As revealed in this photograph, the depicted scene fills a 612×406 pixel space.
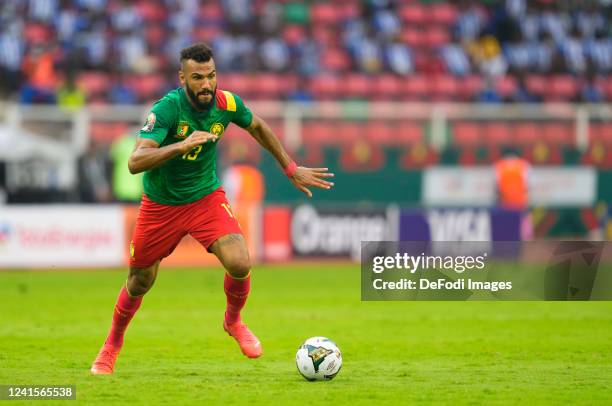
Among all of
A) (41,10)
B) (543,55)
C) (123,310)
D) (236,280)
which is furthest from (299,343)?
(543,55)

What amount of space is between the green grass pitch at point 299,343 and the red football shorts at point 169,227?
36.5 inches

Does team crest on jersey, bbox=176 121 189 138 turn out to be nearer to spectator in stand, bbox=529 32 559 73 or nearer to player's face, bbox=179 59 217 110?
player's face, bbox=179 59 217 110

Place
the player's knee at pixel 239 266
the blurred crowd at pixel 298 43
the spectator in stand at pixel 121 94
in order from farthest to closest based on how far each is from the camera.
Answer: the blurred crowd at pixel 298 43
the spectator in stand at pixel 121 94
the player's knee at pixel 239 266

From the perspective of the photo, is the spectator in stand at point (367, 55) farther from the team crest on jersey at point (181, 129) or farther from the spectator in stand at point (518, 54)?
the team crest on jersey at point (181, 129)

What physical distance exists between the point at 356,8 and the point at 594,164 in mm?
7895

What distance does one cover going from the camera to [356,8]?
28.2 m

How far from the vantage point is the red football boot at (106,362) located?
27.8ft

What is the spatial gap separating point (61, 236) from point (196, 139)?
36.4 ft

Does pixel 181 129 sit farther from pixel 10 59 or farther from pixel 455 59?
pixel 455 59

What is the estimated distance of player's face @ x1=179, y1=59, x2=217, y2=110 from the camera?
26.7ft

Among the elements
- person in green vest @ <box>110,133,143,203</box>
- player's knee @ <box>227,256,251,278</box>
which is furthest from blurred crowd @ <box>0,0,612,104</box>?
player's knee @ <box>227,256,251,278</box>

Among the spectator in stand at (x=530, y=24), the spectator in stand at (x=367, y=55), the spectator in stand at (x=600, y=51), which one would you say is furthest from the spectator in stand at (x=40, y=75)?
the spectator in stand at (x=600, y=51)

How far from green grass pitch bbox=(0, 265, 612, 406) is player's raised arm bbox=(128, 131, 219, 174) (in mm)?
1534

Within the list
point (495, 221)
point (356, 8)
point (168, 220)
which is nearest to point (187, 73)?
point (168, 220)
